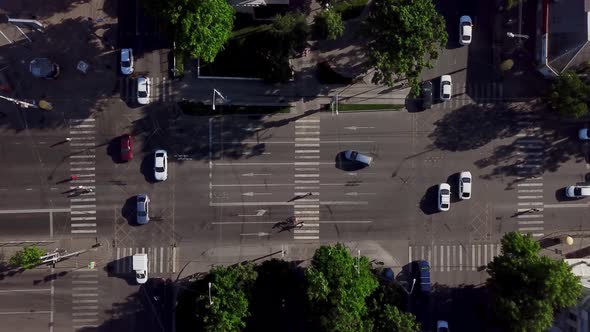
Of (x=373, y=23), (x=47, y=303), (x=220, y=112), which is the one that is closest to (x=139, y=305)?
(x=47, y=303)

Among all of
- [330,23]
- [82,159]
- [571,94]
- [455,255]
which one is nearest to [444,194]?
[455,255]

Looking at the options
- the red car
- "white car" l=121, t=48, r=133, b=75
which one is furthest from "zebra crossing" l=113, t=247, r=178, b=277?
"white car" l=121, t=48, r=133, b=75

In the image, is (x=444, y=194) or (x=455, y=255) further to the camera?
(x=455, y=255)

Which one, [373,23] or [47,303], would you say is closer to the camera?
[373,23]

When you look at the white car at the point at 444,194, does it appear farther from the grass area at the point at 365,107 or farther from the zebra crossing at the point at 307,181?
the zebra crossing at the point at 307,181

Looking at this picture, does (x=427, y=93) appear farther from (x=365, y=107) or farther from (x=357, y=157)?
(x=357, y=157)

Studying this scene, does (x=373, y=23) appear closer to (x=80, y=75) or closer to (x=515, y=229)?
(x=515, y=229)
